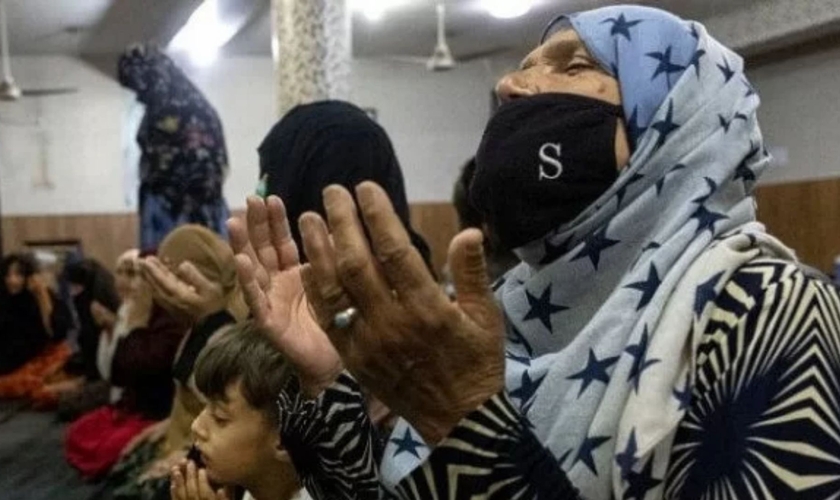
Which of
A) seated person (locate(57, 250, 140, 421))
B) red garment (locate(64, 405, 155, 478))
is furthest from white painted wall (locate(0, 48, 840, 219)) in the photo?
red garment (locate(64, 405, 155, 478))

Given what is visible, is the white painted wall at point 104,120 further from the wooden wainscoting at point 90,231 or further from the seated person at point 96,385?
the seated person at point 96,385

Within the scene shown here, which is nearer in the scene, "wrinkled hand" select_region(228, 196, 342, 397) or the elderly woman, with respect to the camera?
the elderly woman

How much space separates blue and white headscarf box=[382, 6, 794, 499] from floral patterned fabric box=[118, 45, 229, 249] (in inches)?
89.0

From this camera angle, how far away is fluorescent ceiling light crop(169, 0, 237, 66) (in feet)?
14.2

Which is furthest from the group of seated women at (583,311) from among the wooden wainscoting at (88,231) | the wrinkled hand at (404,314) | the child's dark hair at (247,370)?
the wooden wainscoting at (88,231)

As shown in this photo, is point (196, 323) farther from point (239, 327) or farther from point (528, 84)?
point (528, 84)

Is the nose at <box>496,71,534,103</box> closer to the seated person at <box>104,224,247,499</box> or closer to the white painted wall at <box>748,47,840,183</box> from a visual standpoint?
the white painted wall at <box>748,47,840,183</box>

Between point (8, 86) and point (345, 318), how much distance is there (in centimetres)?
703

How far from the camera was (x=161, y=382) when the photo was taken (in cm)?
292

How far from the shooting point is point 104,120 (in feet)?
27.6

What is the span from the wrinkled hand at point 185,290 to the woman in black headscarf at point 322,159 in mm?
283

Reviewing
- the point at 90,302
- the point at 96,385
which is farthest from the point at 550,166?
the point at 90,302

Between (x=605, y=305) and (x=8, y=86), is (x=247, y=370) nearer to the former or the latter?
(x=605, y=305)

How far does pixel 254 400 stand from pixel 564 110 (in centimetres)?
78
